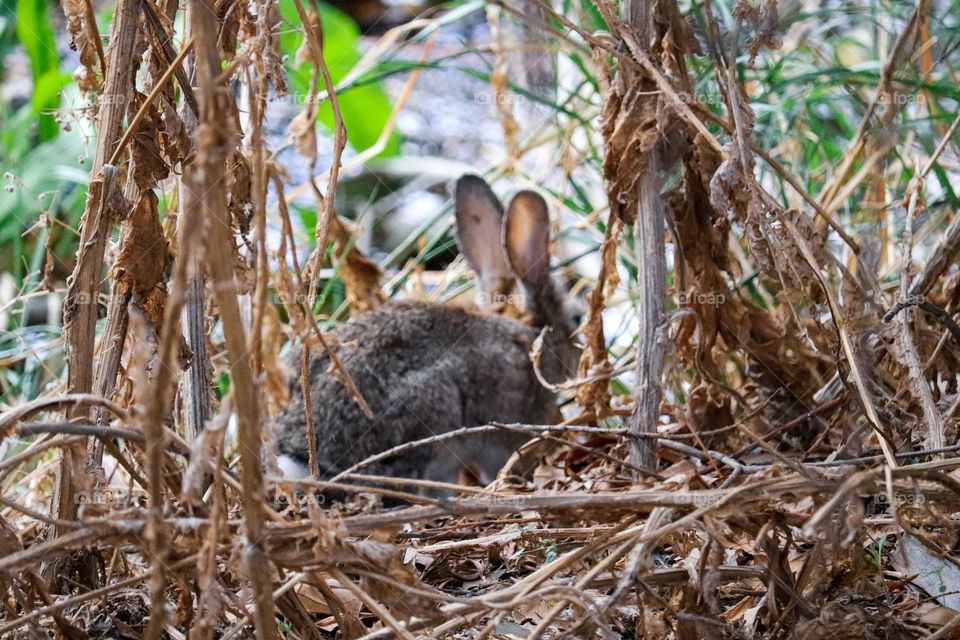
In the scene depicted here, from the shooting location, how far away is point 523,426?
258cm

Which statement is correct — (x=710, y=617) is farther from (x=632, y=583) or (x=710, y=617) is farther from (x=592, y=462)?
(x=592, y=462)

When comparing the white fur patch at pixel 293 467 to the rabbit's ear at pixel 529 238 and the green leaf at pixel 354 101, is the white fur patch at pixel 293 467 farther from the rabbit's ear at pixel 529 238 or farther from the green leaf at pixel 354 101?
the green leaf at pixel 354 101

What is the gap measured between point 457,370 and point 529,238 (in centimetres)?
81

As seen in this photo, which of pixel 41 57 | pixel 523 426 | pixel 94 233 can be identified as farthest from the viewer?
pixel 41 57

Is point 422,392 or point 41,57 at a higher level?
point 41,57

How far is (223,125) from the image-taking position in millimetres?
1521

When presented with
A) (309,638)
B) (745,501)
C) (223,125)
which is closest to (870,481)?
(745,501)

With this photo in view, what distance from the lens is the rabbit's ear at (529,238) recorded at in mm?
4738

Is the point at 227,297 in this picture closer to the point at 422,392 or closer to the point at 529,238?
the point at 422,392

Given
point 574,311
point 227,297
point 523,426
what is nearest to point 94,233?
point 227,297
